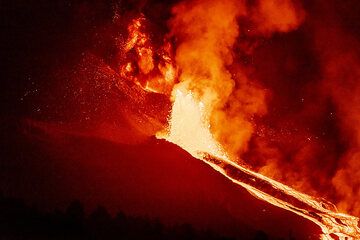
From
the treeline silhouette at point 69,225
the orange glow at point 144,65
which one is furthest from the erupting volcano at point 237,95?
the treeline silhouette at point 69,225

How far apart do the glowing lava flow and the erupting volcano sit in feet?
0.10

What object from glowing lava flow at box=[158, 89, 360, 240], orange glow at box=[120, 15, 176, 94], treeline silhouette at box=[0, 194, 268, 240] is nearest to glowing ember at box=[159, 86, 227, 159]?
glowing lava flow at box=[158, 89, 360, 240]

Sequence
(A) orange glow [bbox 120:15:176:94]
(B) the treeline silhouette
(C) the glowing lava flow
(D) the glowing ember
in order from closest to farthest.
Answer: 1. (B) the treeline silhouette
2. (C) the glowing lava flow
3. (D) the glowing ember
4. (A) orange glow [bbox 120:15:176:94]

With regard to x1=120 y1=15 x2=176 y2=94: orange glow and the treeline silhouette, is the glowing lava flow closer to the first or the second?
x1=120 y1=15 x2=176 y2=94: orange glow

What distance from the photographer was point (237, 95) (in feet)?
43.4

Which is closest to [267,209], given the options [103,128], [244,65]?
[103,128]

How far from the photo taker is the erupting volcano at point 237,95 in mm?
8406

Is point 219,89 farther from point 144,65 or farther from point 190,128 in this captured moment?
point 144,65

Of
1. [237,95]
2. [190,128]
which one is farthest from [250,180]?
[237,95]

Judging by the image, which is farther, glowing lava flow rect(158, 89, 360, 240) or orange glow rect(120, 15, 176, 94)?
orange glow rect(120, 15, 176, 94)

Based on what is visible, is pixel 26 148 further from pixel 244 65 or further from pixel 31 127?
pixel 244 65

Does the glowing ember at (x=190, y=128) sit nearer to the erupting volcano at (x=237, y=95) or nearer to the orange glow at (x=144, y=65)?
the erupting volcano at (x=237, y=95)

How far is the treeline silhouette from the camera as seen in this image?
5.19 metres

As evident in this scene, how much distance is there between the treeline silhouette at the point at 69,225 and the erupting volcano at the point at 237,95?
1.90 metres
